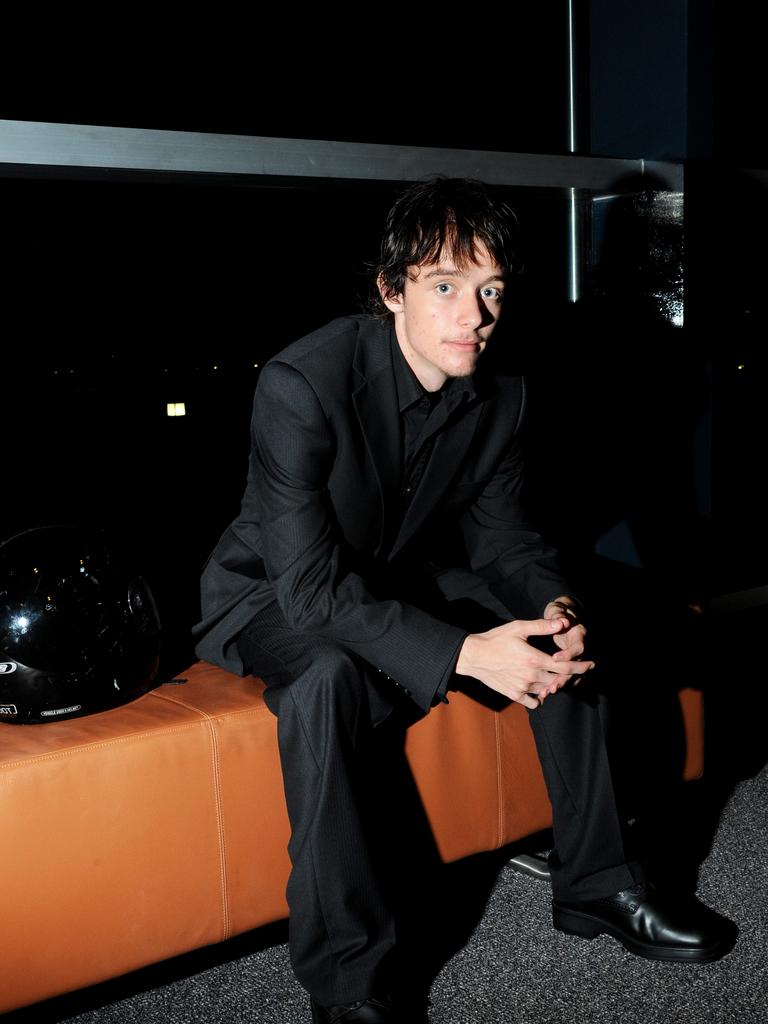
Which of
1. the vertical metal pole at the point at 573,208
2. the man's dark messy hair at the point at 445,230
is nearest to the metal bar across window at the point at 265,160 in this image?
the vertical metal pole at the point at 573,208

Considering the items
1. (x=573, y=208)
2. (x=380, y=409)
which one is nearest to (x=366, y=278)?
(x=573, y=208)

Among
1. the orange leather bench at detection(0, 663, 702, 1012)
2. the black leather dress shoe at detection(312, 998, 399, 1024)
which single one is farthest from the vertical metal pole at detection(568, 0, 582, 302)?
the black leather dress shoe at detection(312, 998, 399, 1024)

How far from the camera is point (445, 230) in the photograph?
188 cm

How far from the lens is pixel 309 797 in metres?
1.60

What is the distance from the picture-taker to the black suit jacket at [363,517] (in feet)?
5.75

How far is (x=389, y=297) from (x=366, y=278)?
109 cm

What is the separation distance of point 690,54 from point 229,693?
7.09 ft

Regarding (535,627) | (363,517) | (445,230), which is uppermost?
(445,230)

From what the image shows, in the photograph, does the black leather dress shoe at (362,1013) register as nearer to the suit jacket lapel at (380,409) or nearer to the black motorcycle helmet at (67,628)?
the black motorcycle helmet at (67,628)

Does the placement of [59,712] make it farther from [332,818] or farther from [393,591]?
[393,591]

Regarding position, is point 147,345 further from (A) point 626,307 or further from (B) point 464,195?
(A) point 626,307

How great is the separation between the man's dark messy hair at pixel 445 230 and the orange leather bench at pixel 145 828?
851 mm

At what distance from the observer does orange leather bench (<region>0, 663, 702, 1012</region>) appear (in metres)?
1.59

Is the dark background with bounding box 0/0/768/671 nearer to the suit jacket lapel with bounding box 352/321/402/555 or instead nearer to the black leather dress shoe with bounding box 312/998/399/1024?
the suit jacket lapel with bounding box 352/321/402/555
